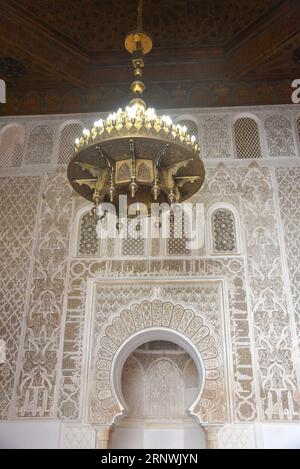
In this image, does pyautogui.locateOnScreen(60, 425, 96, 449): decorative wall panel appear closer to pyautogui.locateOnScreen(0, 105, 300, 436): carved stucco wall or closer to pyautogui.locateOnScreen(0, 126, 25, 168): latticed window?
pyautogui.locateOnScreen(0, 105, 300, 436): carved stucco wall

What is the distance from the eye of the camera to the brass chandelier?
122 inches

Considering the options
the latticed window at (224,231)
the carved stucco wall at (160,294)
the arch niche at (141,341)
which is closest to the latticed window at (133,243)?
the carved stucco wall at (160,294)

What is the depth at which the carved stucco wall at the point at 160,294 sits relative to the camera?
13.6 feet

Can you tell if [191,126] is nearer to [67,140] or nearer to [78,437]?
[67,140]

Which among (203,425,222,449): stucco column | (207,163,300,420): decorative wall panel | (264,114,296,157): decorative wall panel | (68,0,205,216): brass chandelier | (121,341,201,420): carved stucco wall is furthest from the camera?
(121,341,201,420): carved stucco wall

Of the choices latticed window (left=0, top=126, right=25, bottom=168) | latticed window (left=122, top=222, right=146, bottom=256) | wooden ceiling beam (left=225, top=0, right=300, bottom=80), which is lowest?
latticed window (left=122, top=222, right=146, bottom=256)

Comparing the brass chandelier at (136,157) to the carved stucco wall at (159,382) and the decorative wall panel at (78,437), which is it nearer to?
the decorative wall panel at (78,437)

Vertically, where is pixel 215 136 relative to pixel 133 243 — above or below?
above

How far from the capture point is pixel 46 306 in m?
4.53

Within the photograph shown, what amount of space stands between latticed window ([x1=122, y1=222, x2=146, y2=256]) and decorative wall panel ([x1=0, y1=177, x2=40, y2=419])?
0.97 metres

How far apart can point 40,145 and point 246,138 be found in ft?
7.57

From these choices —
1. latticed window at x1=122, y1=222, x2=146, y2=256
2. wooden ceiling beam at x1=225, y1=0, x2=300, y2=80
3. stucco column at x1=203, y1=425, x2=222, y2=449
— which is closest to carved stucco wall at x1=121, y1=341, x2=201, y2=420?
stucco column at x1=203, y1=425, x2=222, y2=449

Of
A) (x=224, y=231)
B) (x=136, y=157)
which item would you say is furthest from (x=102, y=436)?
(x=136, y=157)

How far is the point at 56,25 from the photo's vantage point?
4840 millimetres
